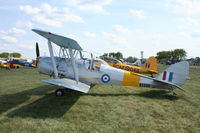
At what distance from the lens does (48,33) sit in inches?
220

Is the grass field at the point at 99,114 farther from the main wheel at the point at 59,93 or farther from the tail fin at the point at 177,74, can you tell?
the tail fin at the point at 177,74

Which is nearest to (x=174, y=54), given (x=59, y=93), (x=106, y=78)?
(x=106, y=78)

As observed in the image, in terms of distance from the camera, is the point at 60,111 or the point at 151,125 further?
the point at 60,111

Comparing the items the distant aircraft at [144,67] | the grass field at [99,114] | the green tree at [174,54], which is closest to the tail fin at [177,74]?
the grass field at [99,114]

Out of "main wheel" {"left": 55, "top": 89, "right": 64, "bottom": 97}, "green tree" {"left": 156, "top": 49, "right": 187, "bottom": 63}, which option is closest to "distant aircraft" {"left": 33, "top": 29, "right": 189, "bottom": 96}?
"main wheel" {"left": 55, "top": 89, "right": 64, "bottom": 97}

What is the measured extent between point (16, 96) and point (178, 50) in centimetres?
12633

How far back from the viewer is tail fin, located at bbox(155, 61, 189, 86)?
696 cm

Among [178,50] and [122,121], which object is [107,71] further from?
[178,50]

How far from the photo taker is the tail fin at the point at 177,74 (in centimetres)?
696

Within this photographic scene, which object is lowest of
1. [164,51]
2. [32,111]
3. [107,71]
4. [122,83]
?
[32,111]

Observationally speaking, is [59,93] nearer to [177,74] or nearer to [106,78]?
[106,78]

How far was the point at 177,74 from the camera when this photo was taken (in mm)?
7051

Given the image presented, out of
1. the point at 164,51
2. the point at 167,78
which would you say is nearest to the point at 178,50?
the point at 164,51

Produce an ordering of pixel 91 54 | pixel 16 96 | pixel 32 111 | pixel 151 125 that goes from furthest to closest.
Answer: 1. pixel 91 54
2. pixel 16 96
3. pixel 32 111
4. pixel 151 125
